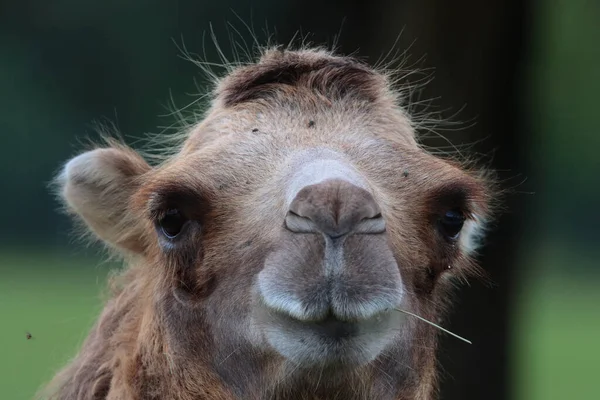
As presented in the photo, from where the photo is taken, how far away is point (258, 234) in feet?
17.6

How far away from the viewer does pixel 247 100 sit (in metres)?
6.46

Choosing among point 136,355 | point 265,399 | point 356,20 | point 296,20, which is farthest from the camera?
point 296,20

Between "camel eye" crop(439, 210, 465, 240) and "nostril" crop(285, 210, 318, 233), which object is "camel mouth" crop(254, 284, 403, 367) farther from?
"camel eye" crop(439, 210, 465, 240)

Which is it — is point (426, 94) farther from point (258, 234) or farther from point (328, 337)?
point (328, 337)

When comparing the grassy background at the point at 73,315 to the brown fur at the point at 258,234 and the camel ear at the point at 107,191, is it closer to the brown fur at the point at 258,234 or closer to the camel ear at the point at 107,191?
the camel ear at the point at 107,191

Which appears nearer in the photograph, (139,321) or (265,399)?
(265,399)

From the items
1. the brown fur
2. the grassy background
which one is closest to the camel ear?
the brown fur

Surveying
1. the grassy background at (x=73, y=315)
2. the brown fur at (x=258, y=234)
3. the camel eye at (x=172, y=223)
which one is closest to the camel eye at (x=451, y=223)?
→ the brown fur at (x=258, y=234)

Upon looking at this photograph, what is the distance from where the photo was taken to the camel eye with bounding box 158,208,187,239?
5711mm

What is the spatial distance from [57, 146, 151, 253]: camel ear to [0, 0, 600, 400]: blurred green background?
3.99 meters

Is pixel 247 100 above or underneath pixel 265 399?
above

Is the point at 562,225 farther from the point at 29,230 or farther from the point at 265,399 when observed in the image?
the point at 265,399

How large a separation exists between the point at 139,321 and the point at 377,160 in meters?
1.97

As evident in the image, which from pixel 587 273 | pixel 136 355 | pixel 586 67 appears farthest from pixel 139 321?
pixel 587 273
